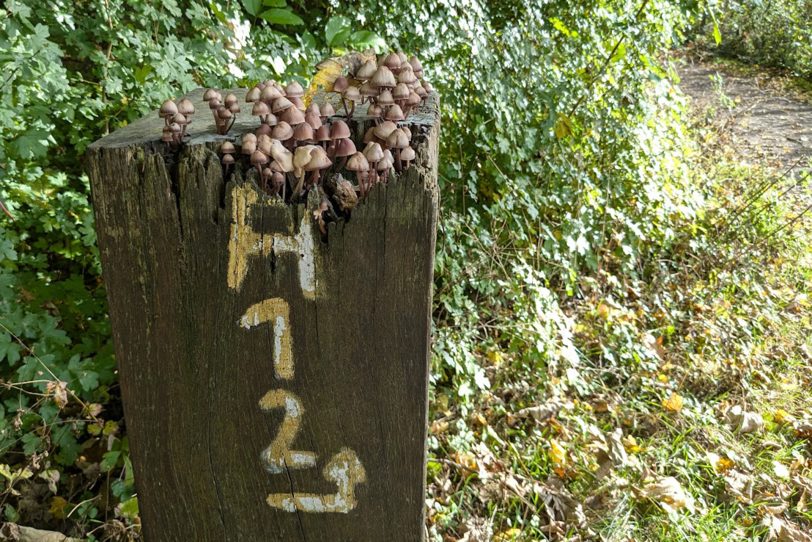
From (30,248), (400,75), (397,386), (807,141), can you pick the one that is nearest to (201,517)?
(397,386)

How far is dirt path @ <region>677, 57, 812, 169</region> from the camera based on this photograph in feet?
23.7

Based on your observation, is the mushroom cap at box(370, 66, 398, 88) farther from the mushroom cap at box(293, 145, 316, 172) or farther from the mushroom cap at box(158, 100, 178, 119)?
the mushroom cap at box(158, 100, 178, 119)

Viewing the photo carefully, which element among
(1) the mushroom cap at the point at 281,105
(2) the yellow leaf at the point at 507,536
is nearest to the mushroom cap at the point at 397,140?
(1) the mushroom cap at the point at 281,105

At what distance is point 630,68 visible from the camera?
448 cm

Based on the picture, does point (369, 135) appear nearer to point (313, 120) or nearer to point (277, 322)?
point (313, 120)

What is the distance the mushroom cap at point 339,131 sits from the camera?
124 cm

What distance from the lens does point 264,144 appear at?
3.81ft

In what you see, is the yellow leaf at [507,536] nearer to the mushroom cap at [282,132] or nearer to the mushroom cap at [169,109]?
the mushroom cap at [282,132]

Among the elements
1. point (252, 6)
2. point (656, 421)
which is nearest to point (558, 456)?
point (656, 421)

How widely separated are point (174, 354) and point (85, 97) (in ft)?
6.38

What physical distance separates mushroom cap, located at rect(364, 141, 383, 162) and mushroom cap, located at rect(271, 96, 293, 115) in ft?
0.71

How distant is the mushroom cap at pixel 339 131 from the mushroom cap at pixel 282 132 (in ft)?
0.29

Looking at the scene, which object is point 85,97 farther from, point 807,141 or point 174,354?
point 807,141

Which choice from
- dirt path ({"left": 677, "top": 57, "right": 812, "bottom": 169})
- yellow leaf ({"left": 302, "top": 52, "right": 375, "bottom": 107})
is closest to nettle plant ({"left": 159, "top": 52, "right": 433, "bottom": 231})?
yellow leaf ({"left": 302, "top": 52, "right": 375, "bottom": 107})
